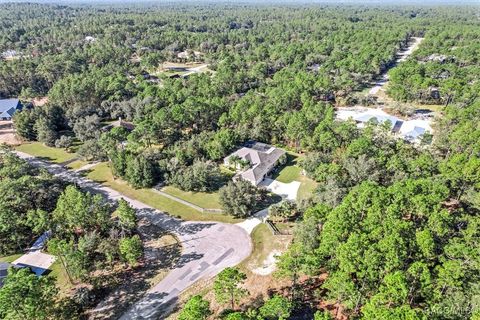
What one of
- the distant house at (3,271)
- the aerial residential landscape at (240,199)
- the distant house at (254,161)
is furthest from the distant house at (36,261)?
the distant house at (254,161)

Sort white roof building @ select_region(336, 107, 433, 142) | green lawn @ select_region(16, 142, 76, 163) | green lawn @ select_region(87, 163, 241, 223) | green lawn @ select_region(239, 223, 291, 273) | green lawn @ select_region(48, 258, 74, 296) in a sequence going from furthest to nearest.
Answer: white roof building @ select_region(336, 107, 433, 142) → green lawn @ select_region(16, 142, 76, 163) → green lawn @ select_region(87, 163, 241, 223) → green lawn @ select_region(239, 223, 291, 273) → green lawn @ select_region(48, 258, 74, 296)

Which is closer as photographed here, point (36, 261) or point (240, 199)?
point (36, 261)

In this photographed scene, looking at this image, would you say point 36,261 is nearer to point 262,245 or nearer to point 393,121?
point 262,245

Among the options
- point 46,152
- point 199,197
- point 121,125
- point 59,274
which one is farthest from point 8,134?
point 199,197

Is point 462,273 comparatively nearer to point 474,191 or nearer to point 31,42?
point 474,191

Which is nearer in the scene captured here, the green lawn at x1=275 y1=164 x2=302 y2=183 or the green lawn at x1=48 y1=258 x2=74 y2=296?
the green lawn at x1=48 y1=258 x2=74 y2=296

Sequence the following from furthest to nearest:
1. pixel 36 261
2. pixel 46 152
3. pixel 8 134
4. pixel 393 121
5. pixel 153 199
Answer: pixel 8 134 → pixel 393 121 → pixel 46 152 → pixel 153 199 → pixel 36 261

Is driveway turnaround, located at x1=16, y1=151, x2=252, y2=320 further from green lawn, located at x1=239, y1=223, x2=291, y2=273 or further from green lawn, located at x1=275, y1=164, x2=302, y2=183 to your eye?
green lawn, located at x1=275, y1=164, x2=302, y2=183

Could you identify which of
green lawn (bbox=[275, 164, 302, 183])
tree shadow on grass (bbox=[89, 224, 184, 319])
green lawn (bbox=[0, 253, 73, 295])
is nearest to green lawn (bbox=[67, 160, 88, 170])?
green lawn (bbox=[0, 253, 73, 295])
